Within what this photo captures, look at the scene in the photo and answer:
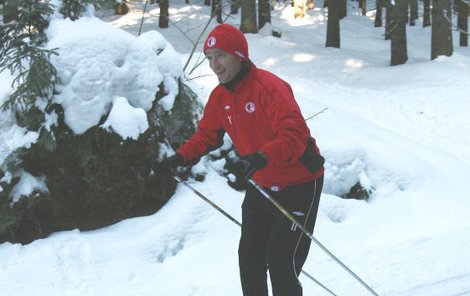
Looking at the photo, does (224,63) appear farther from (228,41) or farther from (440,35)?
(440,35)

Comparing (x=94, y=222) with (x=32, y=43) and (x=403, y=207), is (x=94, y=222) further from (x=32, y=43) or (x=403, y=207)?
(x=403, y=207)

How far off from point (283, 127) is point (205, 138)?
0.84m

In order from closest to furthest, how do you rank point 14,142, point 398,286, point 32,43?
point 398,286, point 14,142, point 32,43

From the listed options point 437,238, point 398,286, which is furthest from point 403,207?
point 398,286

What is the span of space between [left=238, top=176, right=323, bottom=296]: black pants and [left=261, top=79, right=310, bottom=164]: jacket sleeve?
304 mm

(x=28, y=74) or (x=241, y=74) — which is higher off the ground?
(x=241, y=74)

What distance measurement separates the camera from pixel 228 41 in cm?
278

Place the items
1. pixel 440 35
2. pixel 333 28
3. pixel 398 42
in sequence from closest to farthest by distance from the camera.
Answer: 1. pixel 440 35
2. pixel 398 42
3. pixel 333 28

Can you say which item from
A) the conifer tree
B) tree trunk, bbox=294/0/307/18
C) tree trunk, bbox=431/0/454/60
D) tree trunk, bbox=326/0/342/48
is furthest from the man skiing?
tree trunk, bbox=294/0/307/18

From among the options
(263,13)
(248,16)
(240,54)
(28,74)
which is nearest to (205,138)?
(240,54)

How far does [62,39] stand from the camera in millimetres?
5215

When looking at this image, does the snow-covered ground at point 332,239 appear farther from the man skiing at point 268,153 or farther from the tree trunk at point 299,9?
the tree trunk at point 299,9

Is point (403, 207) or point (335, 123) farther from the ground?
point (335, 123)

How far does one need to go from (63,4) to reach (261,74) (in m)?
3.82
